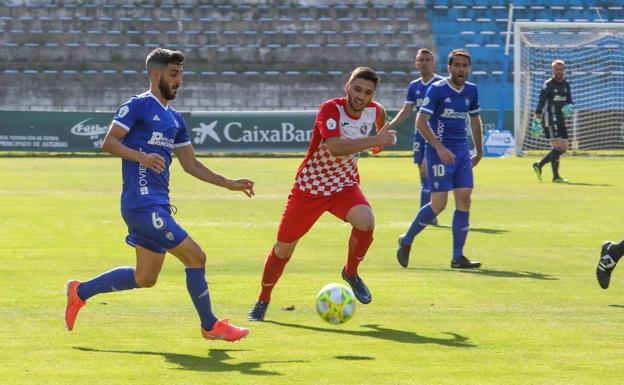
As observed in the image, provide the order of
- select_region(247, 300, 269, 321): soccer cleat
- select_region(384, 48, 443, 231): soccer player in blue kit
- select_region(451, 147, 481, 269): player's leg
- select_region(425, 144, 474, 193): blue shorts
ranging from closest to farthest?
1. select_region(247, 300, 269, 321): soccer cleat
2. select_region(451, 147, 481, 269): player's leg
3. select_region(425, 144, 474, 193): blue shorts
4. select_region(384, 48, 443, 231): soccer player in blue kit

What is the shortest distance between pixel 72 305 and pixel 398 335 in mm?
2233

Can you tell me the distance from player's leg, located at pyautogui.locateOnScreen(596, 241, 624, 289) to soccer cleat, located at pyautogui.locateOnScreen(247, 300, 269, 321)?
111 inches

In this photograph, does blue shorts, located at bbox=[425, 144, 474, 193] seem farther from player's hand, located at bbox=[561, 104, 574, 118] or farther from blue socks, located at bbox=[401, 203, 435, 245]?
player's hand, located at bbox=[561, 104, 574, 118]

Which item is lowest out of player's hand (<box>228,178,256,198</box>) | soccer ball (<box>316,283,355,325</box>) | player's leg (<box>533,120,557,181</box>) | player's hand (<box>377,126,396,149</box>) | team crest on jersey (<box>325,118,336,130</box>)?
player's leg (<box>533,120,557,181</box>)

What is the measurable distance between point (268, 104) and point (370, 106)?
32.7 meters

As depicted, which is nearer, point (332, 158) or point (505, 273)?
point (332, 158)

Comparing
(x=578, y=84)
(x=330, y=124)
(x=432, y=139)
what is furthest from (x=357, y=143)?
(x=578, y=84)

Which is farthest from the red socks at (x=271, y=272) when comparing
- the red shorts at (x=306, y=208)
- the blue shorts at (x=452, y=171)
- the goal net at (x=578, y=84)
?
the goal net at (x=578, y=84)

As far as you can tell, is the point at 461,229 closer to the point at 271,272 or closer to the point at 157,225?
the point at 271,272

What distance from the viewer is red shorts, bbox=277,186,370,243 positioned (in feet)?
30.6

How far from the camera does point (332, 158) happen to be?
9.41 meters

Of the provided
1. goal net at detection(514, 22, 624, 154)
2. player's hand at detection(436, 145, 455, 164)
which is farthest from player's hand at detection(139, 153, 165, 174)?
goal net at detection(514, 22, 624, 154)

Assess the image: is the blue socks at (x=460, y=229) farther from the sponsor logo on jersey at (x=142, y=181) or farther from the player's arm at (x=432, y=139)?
the sponsor logo on jersey at (x=142, y=181)

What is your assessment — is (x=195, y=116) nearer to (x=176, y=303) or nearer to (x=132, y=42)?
(x=132, y=42)
